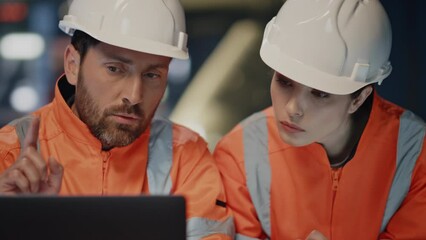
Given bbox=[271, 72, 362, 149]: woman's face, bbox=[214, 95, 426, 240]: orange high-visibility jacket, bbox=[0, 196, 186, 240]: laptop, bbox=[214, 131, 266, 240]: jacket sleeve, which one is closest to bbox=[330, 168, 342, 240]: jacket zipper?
bbox=[214, 95, 426, 240]: orange high-visibility jacket

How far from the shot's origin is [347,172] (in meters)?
2.18

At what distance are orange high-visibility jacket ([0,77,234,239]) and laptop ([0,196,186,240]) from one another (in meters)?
0.89

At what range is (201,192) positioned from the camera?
2137 millimetres

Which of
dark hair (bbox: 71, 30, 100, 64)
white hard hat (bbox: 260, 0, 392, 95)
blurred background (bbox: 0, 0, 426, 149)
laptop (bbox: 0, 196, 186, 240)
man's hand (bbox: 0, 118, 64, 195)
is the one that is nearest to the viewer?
laptop (bbox: 0, 196, 186, 240)

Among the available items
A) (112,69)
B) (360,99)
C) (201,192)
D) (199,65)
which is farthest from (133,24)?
(199,65)

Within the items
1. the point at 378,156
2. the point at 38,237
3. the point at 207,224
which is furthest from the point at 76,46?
the point at 38,237

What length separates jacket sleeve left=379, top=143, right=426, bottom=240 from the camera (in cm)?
215

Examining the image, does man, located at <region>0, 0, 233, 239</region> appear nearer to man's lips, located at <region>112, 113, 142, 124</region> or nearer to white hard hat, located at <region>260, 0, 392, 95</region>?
man's lips, located at <region>112, 113, 142, 124</region>

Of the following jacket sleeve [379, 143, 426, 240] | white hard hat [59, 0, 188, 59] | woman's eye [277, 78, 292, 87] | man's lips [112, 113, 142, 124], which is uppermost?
white hard hat [59, 0, 188, 59]

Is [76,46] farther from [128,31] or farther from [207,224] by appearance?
[207,224]

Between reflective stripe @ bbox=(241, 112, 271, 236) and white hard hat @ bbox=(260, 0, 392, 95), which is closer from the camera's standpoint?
white hard hat @ bbox=(260, 0, 392, 95)

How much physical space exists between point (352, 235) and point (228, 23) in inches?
41.5

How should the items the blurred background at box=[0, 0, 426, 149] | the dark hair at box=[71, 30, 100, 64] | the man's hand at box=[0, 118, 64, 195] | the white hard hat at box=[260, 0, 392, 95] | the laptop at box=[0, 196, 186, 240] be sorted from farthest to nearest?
the blurred background at box=[0, 0, 426, 149] → the dark hair at box=[71, 30, 100, 64] → the white hard hat at box=[260, 0, 392, 95] → the man's hand at box=[0, 118, 64, 195] → the laptop at box=[0, 196, 186, 240]

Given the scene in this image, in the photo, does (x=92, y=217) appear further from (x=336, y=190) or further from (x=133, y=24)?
(x=336, y=190)
